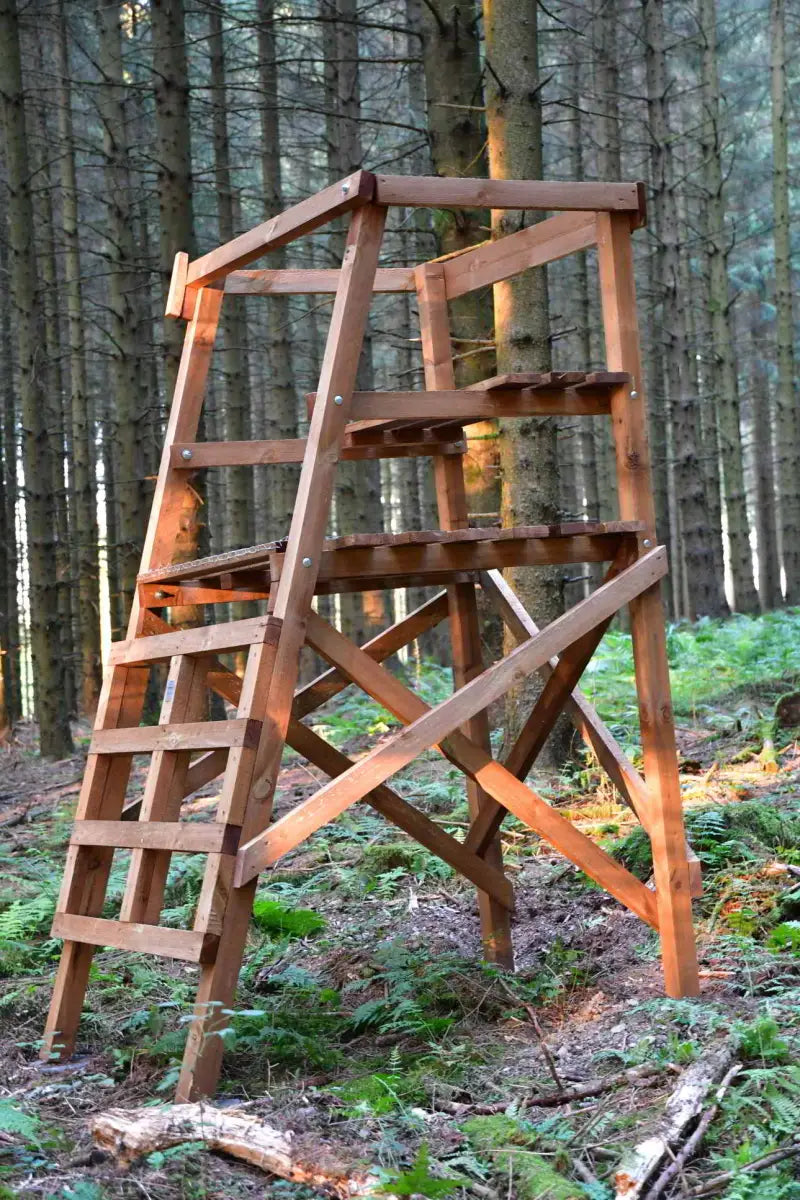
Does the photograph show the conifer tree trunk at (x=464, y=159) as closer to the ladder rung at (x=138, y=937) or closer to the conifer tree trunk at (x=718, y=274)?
the ladder rung at (x=138, y=937)

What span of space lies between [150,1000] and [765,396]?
1172 inches

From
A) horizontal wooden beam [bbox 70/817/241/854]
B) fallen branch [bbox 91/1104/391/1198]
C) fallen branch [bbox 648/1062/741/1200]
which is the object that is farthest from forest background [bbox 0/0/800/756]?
fallen branch [bbox 91/1104/391/1198]

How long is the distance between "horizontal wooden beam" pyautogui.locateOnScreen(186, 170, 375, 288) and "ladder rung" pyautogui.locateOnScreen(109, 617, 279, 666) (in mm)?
1378

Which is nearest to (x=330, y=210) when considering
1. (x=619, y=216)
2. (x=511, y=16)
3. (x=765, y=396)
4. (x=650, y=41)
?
(x=619, y=216)

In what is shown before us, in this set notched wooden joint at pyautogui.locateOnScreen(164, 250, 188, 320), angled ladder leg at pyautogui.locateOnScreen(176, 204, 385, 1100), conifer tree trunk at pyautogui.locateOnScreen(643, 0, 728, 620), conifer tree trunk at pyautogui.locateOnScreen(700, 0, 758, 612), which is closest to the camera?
angled ladder leg at pyautogui.locateOnScreen(176, 204, 385, 1100)

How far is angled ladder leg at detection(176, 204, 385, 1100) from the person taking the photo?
390cm

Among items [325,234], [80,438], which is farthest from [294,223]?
[80,438]

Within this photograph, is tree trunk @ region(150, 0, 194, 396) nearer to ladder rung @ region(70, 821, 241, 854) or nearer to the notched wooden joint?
the notched wooden joint

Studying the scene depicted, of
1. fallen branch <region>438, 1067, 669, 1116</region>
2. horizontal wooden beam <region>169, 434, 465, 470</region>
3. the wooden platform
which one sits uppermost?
horizontal wooden beam <region>169, 434, 465, 470</region>

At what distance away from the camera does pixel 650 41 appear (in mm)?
15609

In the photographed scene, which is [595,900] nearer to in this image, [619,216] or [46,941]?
[46,941]

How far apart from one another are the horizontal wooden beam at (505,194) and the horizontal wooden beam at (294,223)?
0.24 feet

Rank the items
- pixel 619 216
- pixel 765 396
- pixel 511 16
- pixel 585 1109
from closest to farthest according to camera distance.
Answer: pixel 585 1109 → pixel 619 216 → pixel 511 16 → pixel 765 396

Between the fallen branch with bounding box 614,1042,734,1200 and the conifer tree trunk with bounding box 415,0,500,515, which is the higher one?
the conifer tree trunk with bounding box 415,0,500,515
